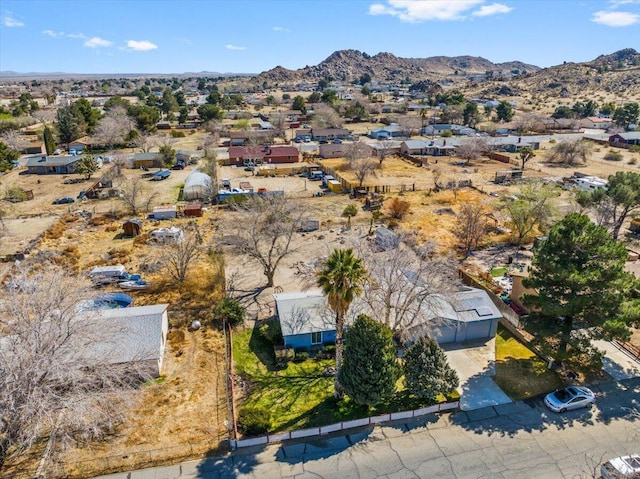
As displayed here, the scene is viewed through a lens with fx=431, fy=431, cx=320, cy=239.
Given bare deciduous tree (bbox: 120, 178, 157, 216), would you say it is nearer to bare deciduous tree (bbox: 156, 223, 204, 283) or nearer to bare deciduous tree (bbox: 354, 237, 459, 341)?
bare deciduous tree (bbox: 156, 223, 204, 283)

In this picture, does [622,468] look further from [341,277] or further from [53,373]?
[53,373]

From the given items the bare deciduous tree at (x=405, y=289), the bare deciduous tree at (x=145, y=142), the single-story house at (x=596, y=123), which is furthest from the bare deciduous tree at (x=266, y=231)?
the single-story house at (x=596, y=123)

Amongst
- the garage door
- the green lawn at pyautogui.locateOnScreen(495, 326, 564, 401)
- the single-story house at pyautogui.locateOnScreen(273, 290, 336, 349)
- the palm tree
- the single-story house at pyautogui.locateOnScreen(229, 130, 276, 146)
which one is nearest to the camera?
the palm tree

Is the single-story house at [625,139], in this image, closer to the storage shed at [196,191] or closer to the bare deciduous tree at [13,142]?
the storage shed at [196,191]

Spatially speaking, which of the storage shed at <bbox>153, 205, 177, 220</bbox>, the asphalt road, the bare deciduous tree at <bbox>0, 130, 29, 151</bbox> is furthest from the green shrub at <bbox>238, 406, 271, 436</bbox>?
the bare deciduous tree at <bbox>0, 130, 29, 151</bbox>

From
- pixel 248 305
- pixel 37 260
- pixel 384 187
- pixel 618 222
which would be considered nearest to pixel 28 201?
pixel 37 260

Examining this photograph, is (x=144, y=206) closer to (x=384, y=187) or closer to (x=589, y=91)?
(x=384, y=187)
